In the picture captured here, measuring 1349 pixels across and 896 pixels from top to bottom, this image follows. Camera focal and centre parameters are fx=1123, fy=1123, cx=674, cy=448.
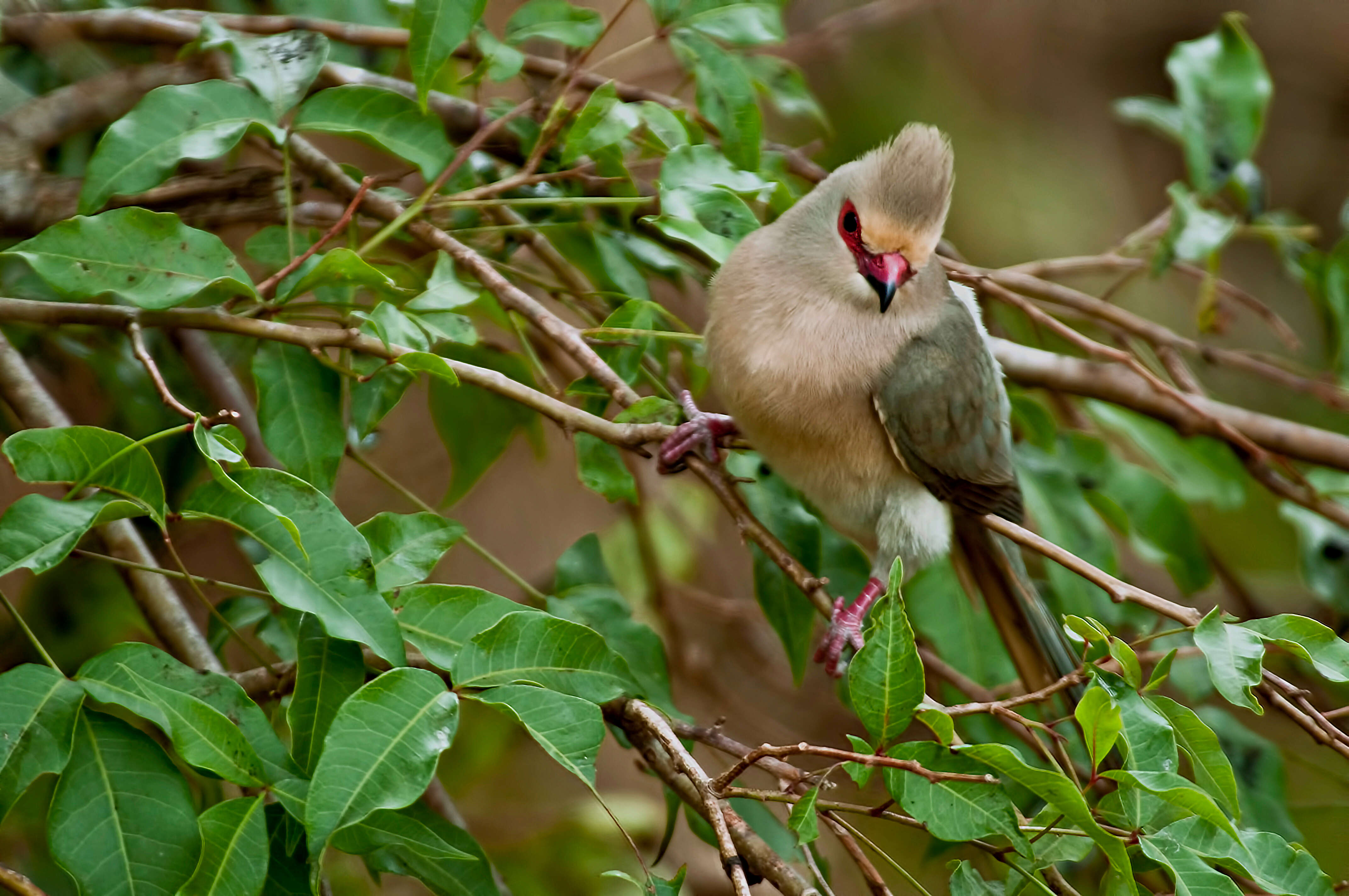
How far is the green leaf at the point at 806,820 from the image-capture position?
4.27ft

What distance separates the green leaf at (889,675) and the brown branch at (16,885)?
0.94 meters

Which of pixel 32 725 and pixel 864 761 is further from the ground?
pixel 32 725

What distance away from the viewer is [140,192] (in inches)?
64.0

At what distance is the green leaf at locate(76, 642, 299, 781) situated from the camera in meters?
1.29

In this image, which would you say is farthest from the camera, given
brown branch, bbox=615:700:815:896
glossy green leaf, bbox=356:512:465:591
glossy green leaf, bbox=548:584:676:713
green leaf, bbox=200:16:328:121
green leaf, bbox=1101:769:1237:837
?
glossy green leaf, bbox=548:584:676:713

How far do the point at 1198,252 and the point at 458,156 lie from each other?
1707 mm

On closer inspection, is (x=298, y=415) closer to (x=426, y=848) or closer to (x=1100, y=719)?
(x=426, y=848)

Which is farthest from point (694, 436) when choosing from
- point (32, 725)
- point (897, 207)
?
point (32, 725)

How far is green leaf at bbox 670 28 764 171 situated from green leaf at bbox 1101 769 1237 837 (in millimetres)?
1350

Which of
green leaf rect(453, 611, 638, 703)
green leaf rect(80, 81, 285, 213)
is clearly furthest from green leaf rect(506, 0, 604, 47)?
green leaf rect(453, 611, 638, 703)

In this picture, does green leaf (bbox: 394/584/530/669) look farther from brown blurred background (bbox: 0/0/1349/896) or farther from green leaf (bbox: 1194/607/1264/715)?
green leaf (bbox: 1194/607/1264/715)

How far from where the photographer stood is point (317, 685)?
1378 mm

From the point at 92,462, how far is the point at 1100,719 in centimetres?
125

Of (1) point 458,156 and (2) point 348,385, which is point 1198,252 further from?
(2) point 348,385
